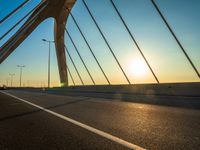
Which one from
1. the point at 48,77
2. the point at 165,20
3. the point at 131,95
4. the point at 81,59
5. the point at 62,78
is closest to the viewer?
the point at 131,95

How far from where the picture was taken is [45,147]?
275cm

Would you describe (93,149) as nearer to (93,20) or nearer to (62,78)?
(93,20)

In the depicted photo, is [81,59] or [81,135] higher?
[81,59]

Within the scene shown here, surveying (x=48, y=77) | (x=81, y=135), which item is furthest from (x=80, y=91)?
(x=48, y=77)

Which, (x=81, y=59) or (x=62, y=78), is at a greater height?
(x=81, y=59)

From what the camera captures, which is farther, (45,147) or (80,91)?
(80,91)

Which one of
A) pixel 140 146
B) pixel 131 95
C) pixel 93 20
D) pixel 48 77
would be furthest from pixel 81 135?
pixel 48 77

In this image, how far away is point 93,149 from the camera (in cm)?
262

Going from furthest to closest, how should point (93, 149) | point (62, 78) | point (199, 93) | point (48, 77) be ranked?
point (48, 77), point (62, 78), point (199, 93), point (93, 149)

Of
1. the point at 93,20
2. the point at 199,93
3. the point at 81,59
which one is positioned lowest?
the point at 199,93

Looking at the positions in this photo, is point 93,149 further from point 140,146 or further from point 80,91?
point 80,91

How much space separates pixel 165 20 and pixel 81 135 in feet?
33.0

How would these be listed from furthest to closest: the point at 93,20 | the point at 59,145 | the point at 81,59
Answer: the point at 81,59, the point at 93,20, the point at 59,145

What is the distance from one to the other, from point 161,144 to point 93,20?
17.4 m
